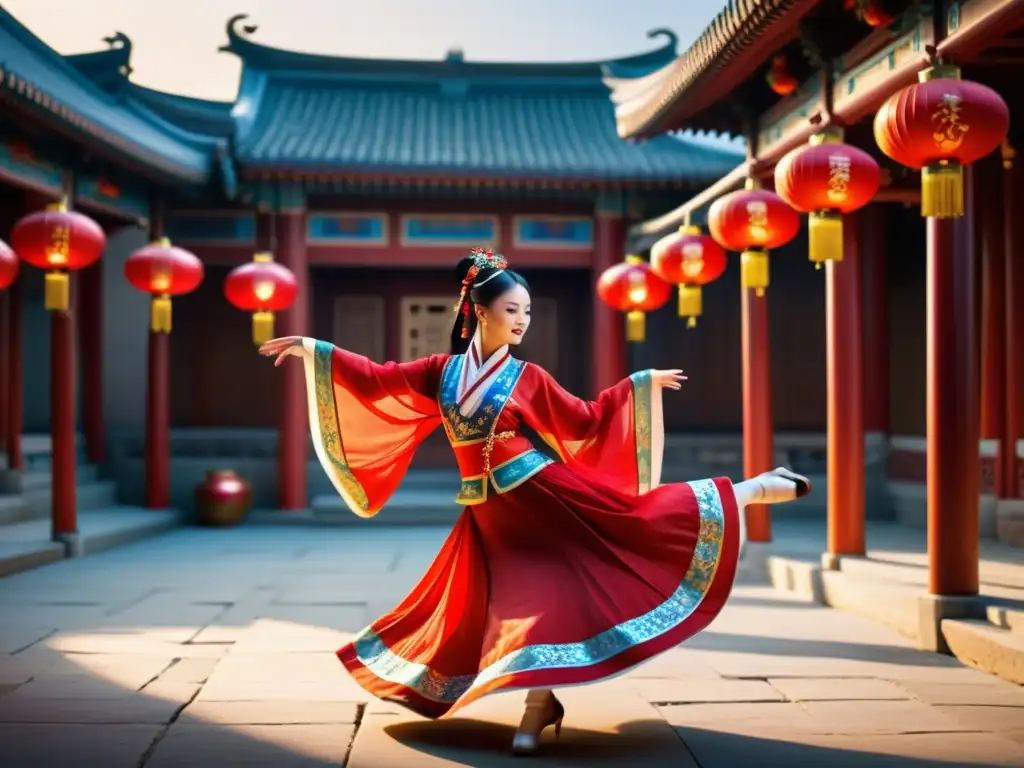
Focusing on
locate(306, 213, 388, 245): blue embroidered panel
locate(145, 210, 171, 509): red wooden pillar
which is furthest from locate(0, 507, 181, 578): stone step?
locate(306, 213, 388, 245): blue embroidered panel

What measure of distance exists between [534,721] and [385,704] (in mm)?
839

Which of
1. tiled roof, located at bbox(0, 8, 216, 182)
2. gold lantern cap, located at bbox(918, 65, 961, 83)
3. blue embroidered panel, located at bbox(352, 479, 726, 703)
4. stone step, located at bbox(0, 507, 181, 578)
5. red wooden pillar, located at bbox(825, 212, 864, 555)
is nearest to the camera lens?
blue embroidered panel, located at bbox(352, 479, 726, 703)

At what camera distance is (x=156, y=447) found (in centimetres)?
1052

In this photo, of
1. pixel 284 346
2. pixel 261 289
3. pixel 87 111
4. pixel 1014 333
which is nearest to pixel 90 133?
pixel 87 111

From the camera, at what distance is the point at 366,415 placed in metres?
3.64

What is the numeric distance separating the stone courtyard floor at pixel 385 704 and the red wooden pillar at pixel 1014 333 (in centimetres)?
263

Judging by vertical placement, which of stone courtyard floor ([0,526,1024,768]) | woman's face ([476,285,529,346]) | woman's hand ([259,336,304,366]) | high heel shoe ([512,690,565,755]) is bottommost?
stone courtyard floor ([0,526,1024,768])

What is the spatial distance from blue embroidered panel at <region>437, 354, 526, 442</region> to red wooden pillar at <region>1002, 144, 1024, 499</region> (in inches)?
217

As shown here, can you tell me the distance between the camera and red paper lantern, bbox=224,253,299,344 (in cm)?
867

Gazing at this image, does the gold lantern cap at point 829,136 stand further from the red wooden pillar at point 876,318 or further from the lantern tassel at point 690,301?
the red wooden pillar at point 876,318

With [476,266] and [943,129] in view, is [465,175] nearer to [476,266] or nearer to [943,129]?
[943,129]

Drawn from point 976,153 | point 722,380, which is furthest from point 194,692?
point 722,380

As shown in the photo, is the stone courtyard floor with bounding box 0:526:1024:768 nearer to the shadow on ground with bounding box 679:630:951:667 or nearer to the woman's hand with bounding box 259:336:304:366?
the shadow on ground with bounding box 679:630:951:667

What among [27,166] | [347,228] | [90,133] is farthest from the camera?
[347,228]
